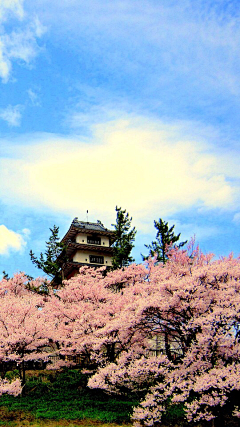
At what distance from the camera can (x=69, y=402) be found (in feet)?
55.8

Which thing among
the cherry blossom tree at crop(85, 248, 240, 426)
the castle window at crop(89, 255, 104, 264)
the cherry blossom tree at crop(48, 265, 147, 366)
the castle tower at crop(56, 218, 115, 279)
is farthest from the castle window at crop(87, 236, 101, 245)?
the cherry blossom tree at crop(85, 248, 240, 426)

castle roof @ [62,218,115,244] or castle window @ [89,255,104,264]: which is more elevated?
castle roof @ [62,218,115,244]

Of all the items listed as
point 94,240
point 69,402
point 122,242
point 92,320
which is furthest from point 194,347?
point 94,240

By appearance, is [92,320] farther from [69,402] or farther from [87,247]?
[87,247]

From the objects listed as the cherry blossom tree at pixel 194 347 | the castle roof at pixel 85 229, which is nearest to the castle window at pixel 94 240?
the castle roof at pixel 85 229

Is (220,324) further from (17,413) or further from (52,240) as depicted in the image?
(52,240)

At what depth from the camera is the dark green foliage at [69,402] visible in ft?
49.4

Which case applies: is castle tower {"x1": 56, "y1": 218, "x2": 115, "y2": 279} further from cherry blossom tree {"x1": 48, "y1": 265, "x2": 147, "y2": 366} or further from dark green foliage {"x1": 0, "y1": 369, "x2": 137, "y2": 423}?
dark green foliage {"x1": 0, "y1": 369, "x2": 137, "y2": 423}

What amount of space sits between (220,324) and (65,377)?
43.8ft

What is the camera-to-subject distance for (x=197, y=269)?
14445 millimetres

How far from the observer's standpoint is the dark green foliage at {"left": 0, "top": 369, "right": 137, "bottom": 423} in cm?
1505

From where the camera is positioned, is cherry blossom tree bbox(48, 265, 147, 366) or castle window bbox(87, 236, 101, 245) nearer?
cherry blossom tree bbox(48, 265, 147, 366)

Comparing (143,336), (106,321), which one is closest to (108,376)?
(143,336)

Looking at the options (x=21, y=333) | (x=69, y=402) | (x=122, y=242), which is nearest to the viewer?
(x=69, y=402)
